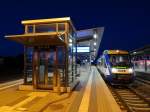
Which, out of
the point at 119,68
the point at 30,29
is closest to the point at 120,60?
the point at 119,68

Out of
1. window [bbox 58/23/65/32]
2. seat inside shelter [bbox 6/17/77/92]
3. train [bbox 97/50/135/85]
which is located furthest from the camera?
train [bbox 97/50/135/85]

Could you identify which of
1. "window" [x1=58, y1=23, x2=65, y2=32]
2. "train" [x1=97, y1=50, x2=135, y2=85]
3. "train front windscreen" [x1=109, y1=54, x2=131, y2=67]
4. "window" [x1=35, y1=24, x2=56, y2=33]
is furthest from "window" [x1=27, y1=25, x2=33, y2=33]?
"train front windscreen" [x1=109, y1=54, x2=131, y2=67]

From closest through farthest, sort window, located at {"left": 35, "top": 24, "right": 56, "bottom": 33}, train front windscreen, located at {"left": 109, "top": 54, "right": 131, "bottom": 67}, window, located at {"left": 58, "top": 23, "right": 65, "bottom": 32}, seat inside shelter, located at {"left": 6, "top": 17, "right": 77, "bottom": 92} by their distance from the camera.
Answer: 1. seat inside shelter, located at {"left": 6, "top": 17, "right": 77, "bottom": 92}
2. window, located at {"left": 58, "top": 23, "right": 65, "bottom": 32}
3. window, located at {"left": 35, "top": 24, "right": 56, "bottom": 33}
4. train front windscreen, located at {"left": 109, "top": 54, "right": 131, "bottom": 67}

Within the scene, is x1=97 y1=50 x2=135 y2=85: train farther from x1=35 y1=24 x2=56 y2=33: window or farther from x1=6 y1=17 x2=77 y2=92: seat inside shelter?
x1=35 y1=24 x2=56 y2=33: window

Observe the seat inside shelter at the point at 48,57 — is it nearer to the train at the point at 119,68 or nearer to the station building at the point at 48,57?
→ the station building at the point at 48,57

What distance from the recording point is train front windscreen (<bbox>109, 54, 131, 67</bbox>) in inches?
716

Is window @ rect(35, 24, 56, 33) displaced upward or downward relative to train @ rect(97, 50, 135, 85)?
upward

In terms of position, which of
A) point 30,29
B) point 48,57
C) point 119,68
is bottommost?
point 119,68

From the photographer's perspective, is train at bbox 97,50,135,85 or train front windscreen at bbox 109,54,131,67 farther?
train front windscreen at bbox 109,54,131,67

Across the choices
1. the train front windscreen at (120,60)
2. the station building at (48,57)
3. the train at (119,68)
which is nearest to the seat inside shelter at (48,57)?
the station building at (48,57)

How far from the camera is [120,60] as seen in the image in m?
18.6

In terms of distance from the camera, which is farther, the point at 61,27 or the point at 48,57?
the point at 61,27

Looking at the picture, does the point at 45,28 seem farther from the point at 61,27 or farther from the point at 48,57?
the point at 48,57

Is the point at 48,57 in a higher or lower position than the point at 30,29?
lower
